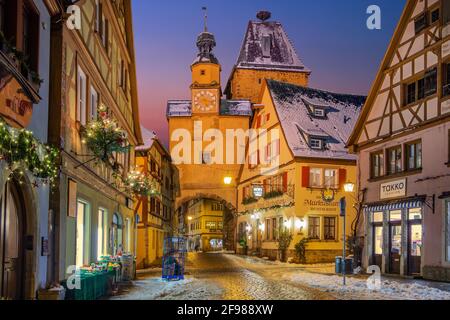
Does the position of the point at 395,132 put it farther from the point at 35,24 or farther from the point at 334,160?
the point at 35,24

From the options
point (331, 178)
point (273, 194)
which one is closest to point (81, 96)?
point (331, 178)

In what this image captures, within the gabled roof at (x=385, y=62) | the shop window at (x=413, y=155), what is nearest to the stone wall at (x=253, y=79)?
the gabled roof at (x=385, y=62)

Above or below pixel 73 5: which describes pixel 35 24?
below

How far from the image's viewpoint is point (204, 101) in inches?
2270

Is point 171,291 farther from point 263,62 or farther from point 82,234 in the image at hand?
point 263,62

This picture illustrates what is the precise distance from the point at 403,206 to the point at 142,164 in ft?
53.4

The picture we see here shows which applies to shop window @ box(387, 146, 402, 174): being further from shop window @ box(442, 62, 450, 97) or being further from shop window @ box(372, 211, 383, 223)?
shop window @ box(442, 62, 450, 97)

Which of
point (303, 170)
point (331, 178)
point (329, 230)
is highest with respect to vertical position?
point (303, 170)

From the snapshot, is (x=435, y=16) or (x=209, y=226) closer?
(x=435, y=16)

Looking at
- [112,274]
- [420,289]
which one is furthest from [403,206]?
[112,274]

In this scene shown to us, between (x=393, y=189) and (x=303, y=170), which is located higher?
(x=303, y=170)

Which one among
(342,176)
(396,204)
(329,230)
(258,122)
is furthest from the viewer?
(258,122)

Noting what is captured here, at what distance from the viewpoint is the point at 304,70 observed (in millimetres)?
67750

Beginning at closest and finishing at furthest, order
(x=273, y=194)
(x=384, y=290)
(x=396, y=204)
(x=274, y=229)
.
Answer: (x=384, y=290) → (x=396, y=204) → (x=273, y=194) → (x=274, y=229)
